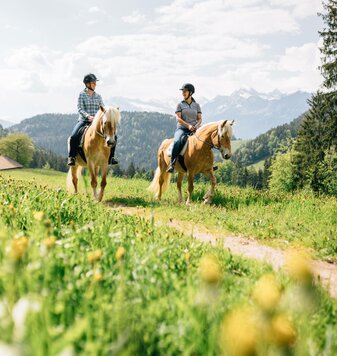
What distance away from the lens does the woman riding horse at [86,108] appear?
14.1m

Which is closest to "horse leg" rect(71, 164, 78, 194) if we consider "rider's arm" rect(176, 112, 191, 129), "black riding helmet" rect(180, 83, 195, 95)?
"rider's arm" rect(176, 112, 191, 129)

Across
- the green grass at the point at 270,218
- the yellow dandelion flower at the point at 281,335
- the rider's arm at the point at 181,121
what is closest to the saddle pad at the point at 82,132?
the green grass at the point at 270,218

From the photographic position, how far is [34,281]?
2.82 m

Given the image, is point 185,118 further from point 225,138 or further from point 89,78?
point 89,78

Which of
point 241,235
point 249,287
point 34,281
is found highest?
point 34,281

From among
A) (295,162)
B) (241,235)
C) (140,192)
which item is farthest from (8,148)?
(241,235)

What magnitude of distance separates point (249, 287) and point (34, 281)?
224 cm

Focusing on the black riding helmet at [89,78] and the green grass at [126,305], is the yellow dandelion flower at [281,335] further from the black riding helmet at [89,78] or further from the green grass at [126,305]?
the black riding helmet at [89,78]

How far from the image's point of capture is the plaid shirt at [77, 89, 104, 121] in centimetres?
1414

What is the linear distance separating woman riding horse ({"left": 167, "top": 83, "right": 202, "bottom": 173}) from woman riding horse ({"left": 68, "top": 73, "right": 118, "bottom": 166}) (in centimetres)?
227

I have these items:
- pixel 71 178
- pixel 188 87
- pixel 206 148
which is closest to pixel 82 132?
pixel 71 178

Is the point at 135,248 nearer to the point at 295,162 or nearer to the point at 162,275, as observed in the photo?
the point at 162,275

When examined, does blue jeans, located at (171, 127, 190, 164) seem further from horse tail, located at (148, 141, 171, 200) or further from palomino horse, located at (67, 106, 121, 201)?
palomino horse, located at (67, 106, 121, 201)

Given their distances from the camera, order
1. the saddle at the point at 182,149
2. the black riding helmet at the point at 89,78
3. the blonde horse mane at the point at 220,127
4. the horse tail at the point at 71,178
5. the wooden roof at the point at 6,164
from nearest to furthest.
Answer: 1. the blonde horse mane at the point at 220,127
2. the black riding helmet at the point at 89,78
3. the saddle at the point at 182,149
4. the horse tail at the point at 71,178
5. the wooden roof at the point at 6,164
